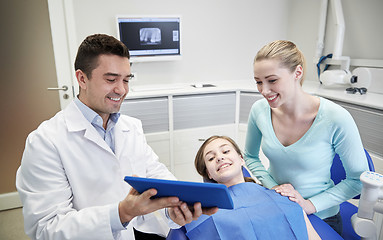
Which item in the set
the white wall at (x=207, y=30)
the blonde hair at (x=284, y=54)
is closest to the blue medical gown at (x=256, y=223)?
the blonde hair at (x=284, y=54)

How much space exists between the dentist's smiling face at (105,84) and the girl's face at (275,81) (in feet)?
2.00

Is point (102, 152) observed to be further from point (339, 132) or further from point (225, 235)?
point (339, 132)

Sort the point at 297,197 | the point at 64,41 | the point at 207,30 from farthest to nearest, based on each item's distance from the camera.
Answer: the point at 207,30 → the point at 64,41 → the point at 297,197

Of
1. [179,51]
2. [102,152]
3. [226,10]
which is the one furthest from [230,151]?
[226,10]

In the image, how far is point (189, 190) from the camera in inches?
30.0

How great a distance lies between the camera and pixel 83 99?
3.94 ft

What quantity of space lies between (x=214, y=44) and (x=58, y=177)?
2464 millimetres

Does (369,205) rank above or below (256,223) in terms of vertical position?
above

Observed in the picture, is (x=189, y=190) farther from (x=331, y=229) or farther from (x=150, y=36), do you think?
(x=150, y=36)

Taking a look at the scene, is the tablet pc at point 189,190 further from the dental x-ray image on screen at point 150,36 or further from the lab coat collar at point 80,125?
the dental x-ray image on screen at point 150,36

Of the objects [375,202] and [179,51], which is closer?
[375,202]

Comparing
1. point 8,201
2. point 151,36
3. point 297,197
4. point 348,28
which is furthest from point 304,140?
point 8,201

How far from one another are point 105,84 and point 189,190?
0.62 meters

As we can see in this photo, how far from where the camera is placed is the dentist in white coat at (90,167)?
95 cm
